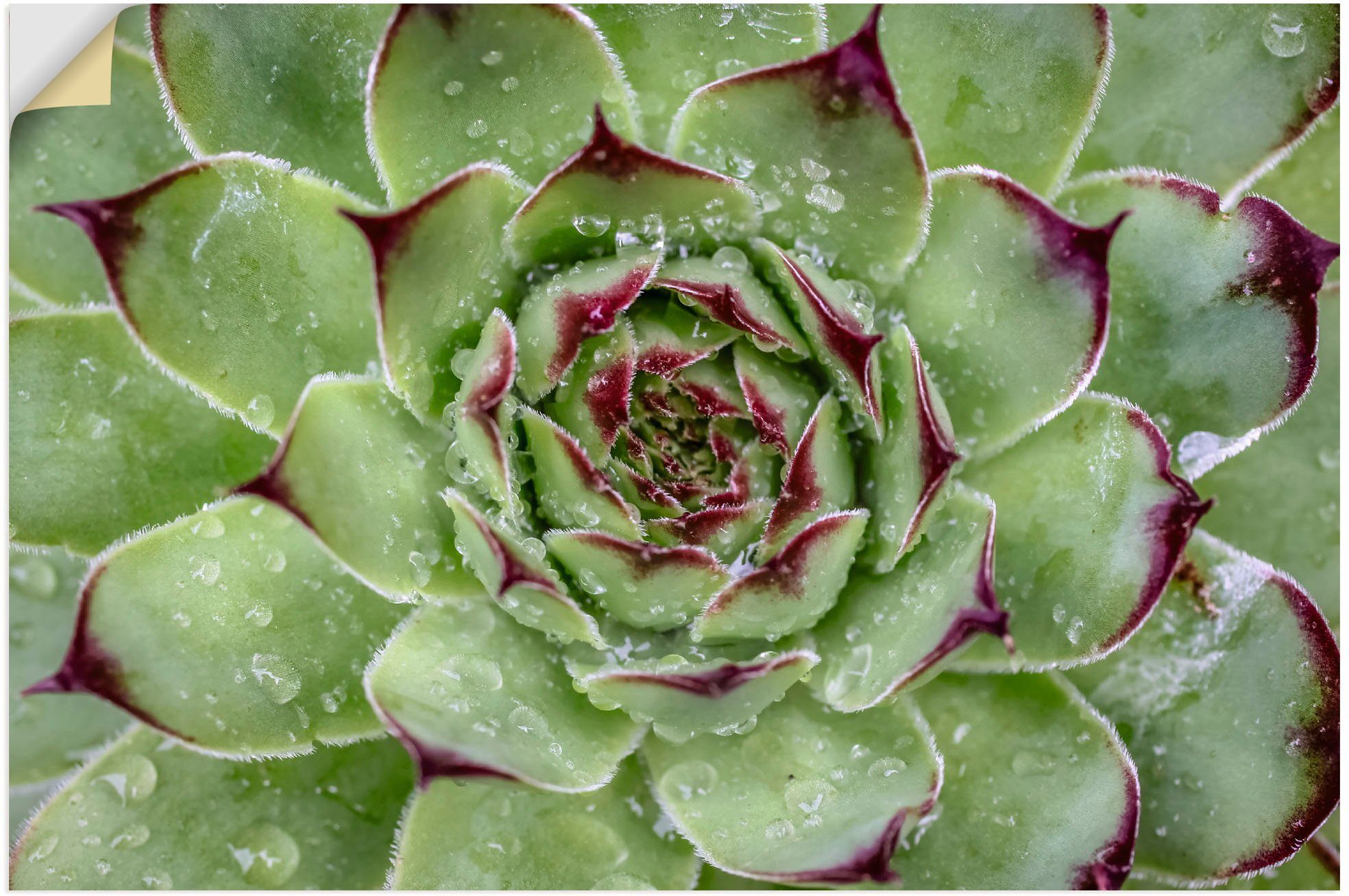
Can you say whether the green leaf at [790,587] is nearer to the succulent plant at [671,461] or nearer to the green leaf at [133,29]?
the succulent plant at [671,461]

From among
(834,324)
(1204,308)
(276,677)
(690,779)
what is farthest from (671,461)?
(1204,308)

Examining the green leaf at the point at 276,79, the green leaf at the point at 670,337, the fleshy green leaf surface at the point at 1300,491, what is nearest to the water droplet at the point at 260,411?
the green leaf at the point at 276,79

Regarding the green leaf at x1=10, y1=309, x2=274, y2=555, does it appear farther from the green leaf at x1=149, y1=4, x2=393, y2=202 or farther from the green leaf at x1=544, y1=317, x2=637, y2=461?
the green leaf at x1=544, y1=317, x2=637, y2=461

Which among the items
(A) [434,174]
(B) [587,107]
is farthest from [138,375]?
(B) [587,107]

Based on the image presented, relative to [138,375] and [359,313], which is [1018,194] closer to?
[359,313]

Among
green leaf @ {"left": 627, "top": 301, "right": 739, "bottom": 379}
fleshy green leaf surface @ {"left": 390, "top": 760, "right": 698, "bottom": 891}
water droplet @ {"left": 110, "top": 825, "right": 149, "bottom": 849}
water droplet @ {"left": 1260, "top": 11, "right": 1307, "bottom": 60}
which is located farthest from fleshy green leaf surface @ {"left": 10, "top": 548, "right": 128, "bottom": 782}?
water droplet @ {"left": 1260, "top": 11, "right": 1307, "bottom": 60}

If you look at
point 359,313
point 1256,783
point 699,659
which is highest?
point 359,313
